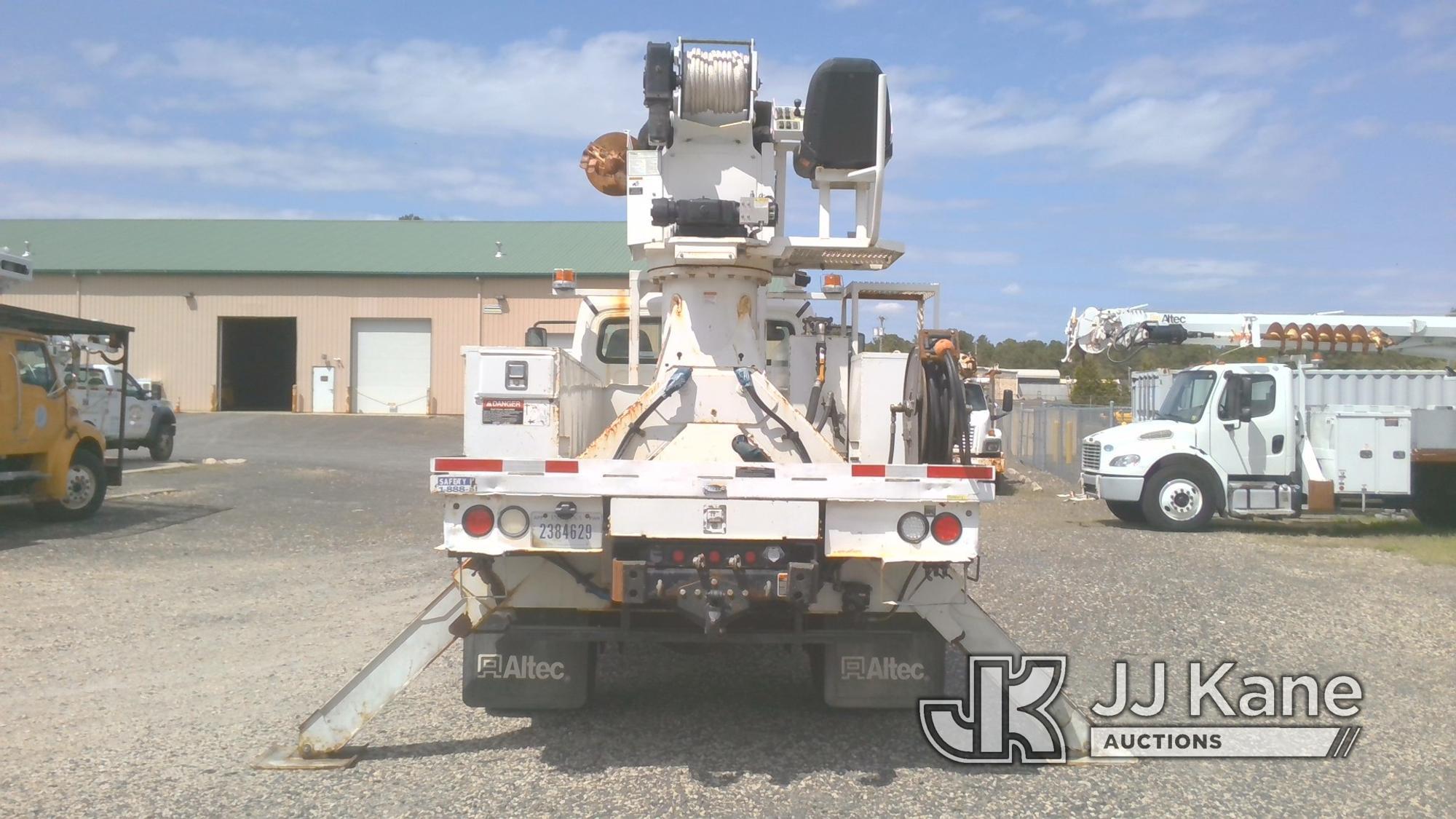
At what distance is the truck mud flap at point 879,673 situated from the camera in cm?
552

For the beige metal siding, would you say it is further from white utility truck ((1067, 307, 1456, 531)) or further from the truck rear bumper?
the truck rear bumper

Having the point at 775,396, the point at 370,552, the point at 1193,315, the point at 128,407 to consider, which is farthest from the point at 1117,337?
the point at 128,407

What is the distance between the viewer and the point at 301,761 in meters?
5.22

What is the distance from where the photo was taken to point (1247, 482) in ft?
52.1

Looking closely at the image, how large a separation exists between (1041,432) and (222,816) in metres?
23.5

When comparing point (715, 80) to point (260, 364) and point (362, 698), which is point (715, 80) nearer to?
point (362, 698)

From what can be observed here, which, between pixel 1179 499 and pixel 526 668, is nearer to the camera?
pixel 526 668

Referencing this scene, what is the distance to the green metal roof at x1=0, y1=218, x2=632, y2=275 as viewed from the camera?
1513 inches

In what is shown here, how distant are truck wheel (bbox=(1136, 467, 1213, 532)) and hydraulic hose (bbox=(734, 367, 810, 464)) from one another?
439 inches

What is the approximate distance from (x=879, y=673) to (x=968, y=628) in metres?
0.52

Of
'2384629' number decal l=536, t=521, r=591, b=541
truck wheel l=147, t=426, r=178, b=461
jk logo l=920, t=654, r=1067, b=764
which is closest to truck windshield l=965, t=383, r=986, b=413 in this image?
jk logo l=920, t=654, r=1067, b=764

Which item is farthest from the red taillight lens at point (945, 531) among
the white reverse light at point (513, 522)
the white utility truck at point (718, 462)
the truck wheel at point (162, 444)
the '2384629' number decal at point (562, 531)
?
the truck wheel at point (162, 444)

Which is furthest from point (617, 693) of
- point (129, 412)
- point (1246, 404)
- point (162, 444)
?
point (162, 444)

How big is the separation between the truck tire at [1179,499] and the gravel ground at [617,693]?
6.22 ft
